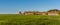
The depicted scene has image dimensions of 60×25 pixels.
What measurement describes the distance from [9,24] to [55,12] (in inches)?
1385

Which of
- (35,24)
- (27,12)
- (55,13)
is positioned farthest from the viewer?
(27,12)

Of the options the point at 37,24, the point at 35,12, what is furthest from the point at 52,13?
the point at 37,24

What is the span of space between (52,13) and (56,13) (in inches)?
58.8

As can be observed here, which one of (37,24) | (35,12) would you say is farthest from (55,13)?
(37,24)

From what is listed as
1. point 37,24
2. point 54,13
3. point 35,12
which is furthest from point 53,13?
point 37,24

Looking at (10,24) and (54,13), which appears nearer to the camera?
(10,24)

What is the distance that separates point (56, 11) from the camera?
50.3 m

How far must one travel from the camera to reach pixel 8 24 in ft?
53.6

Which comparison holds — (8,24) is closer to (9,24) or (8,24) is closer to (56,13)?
(9,24)

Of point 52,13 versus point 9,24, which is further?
point 52,13

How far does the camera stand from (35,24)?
52.4ft

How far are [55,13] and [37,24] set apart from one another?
33.7m

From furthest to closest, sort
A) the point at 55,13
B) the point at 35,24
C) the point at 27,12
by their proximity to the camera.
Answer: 1. the point at 27,12
2. the point at 55,13
3. the point at 35,24

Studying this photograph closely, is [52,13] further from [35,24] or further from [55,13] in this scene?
[35,24]
